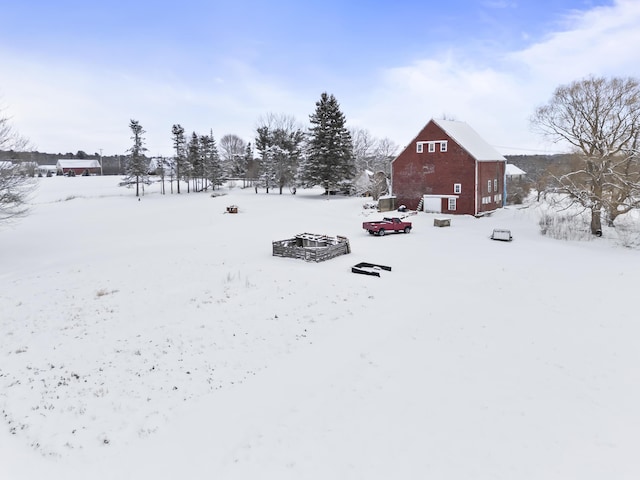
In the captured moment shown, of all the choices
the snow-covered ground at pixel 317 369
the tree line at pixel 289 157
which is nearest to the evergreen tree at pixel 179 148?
the tree line at pixel 289 157

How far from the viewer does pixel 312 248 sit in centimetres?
2392

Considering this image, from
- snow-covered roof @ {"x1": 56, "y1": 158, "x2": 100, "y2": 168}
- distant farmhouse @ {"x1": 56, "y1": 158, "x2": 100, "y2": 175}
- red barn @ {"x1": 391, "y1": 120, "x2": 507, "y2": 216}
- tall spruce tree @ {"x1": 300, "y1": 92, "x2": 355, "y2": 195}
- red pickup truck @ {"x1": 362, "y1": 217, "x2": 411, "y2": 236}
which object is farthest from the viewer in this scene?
snow-covered roof @ {"x1": 56, "y1": 158, "x2": 100, "y2": 168}

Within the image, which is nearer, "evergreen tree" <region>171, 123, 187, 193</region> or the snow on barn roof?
the snow on barn roof

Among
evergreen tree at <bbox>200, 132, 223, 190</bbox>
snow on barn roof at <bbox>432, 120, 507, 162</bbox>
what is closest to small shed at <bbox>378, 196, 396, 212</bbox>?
snow on barn roof at <bbox>432, 120, 507, 162</bbox>

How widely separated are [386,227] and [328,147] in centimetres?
2798

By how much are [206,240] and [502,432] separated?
2542 cm

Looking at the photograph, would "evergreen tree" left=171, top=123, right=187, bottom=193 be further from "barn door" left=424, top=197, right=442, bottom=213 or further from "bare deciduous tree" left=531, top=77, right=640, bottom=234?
"bare deciduous tree" left=531, top=77, right=640, bottom=234

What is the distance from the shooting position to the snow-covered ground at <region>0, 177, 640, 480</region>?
321 inches

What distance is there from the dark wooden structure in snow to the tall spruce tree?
3146cm

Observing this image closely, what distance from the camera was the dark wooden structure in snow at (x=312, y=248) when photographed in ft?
77.8

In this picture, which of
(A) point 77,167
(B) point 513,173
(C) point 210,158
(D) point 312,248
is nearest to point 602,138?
(D) point 312,248

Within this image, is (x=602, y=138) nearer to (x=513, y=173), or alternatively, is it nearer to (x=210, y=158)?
(x=513, y=173)

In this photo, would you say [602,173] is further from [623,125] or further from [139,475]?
[139,475]

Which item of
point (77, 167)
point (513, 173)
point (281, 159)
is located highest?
point (77, 167)
